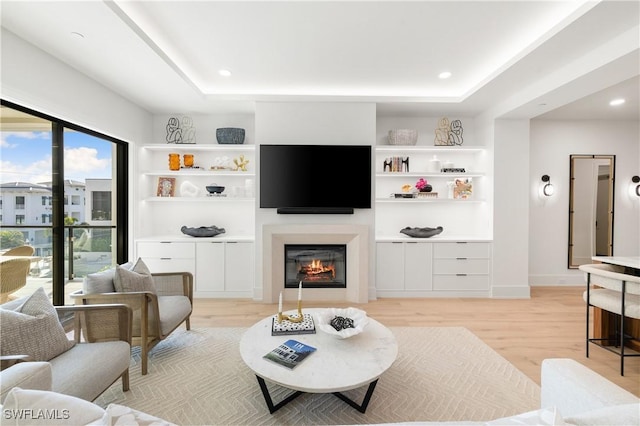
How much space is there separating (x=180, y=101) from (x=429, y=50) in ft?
10.2

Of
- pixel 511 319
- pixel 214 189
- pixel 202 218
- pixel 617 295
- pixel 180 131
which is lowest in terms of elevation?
pixel 511 319

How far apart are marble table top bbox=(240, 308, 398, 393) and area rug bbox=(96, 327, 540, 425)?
13.5 inches

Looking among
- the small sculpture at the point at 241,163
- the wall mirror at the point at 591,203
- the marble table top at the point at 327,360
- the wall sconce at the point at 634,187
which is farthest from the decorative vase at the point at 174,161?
the wall sconce at the point at 634,187

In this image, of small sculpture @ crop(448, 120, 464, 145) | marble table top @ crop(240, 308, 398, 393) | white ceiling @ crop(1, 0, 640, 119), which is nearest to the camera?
marble table top @ crop(240, 308, 398, 393)

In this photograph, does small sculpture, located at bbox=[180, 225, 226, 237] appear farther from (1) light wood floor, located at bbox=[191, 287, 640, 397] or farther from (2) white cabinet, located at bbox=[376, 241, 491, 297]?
(2) white cabinet, located at bbox=[376, 241, 491, 297]

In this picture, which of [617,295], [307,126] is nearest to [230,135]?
[307,126]

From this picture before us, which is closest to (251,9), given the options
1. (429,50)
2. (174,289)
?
(429,50)

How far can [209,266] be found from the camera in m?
3.91

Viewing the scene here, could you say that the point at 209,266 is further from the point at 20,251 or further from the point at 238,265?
the point at 20,251

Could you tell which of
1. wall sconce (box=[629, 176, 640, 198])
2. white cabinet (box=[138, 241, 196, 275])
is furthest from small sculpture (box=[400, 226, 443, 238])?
wall sconce (box=[629, 176, 640, 198])

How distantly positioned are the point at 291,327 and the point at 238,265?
2056 mm

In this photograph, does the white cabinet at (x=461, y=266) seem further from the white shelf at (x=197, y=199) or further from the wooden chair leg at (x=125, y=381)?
the wooden chair leg at (x=125, y=381)

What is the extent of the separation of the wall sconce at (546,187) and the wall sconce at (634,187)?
1250mm

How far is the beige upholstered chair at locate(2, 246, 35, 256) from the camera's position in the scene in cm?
246
